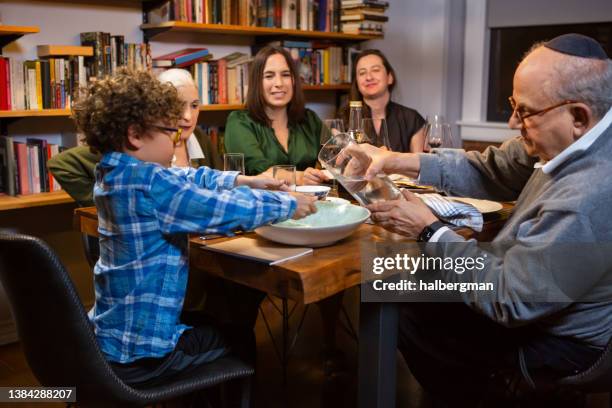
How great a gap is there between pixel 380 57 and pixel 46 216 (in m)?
1.98

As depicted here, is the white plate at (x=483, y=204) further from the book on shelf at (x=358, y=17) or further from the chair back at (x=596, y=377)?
the book on shelf at (x=358, y=17)

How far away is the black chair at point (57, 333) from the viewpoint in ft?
4.58

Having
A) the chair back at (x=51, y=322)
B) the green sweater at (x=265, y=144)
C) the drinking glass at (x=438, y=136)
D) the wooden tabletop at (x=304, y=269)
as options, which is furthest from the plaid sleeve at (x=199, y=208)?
the green sweater at (x=265, y=144)

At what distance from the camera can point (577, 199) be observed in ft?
4.91

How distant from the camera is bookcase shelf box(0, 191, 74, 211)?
2.90 metres

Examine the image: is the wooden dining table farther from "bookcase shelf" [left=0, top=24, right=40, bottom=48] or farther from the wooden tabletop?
"bookcase shelf" [left=0, top=24, right=40, bottom=48]

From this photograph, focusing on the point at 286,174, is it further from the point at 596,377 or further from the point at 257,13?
the point at 257,13

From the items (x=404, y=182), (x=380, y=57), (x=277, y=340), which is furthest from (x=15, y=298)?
(x=380, y=57)

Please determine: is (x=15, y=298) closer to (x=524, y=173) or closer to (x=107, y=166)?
(x=107, y=166)

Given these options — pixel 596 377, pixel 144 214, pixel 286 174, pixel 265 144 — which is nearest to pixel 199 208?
pixel 144 214

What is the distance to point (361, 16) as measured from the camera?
4496 mm

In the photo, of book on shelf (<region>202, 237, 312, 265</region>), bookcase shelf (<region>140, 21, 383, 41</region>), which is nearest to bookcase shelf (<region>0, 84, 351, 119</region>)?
bookcase shelf (<region>140, 21, 383, 41</region>)

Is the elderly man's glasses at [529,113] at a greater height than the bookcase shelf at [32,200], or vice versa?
the elderly man's glasses at [529,113]

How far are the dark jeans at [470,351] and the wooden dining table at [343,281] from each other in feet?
0.66
